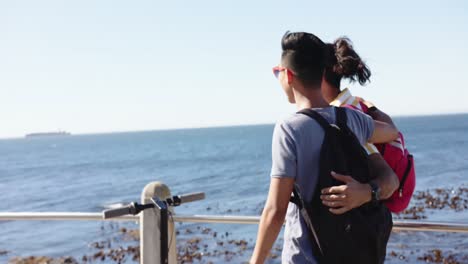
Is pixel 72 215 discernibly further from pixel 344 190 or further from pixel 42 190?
pixel 42 190

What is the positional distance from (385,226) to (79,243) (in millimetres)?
21718

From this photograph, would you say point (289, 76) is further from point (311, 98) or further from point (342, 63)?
point (342, 63)

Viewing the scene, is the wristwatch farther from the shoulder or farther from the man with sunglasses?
the shoulder

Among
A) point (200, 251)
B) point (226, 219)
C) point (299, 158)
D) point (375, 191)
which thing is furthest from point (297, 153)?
point (200, 251)

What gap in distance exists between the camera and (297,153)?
2.18 metres

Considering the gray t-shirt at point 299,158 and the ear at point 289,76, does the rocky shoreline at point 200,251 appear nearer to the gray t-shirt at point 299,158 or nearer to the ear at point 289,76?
the gray t-shirt at point 299,158

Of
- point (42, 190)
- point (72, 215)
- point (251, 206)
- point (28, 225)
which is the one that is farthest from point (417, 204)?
point (42, 190)

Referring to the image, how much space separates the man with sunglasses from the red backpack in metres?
0.28

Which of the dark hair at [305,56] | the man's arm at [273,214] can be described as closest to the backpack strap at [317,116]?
the dark hair at [305,56]

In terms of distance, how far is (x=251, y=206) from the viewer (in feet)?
101

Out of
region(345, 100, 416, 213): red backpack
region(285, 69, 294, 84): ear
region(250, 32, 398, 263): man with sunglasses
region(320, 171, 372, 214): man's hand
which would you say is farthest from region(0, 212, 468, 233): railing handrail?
region(285, 69, 294, 84): ear

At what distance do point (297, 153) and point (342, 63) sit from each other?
0.76 meters

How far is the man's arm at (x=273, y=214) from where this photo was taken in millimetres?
2188

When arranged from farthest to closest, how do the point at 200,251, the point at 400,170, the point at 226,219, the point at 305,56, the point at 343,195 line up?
the point at 200,251 → the point at 226,219 → the point at 400,170 → the point at 305,56 → the point at 343,195
